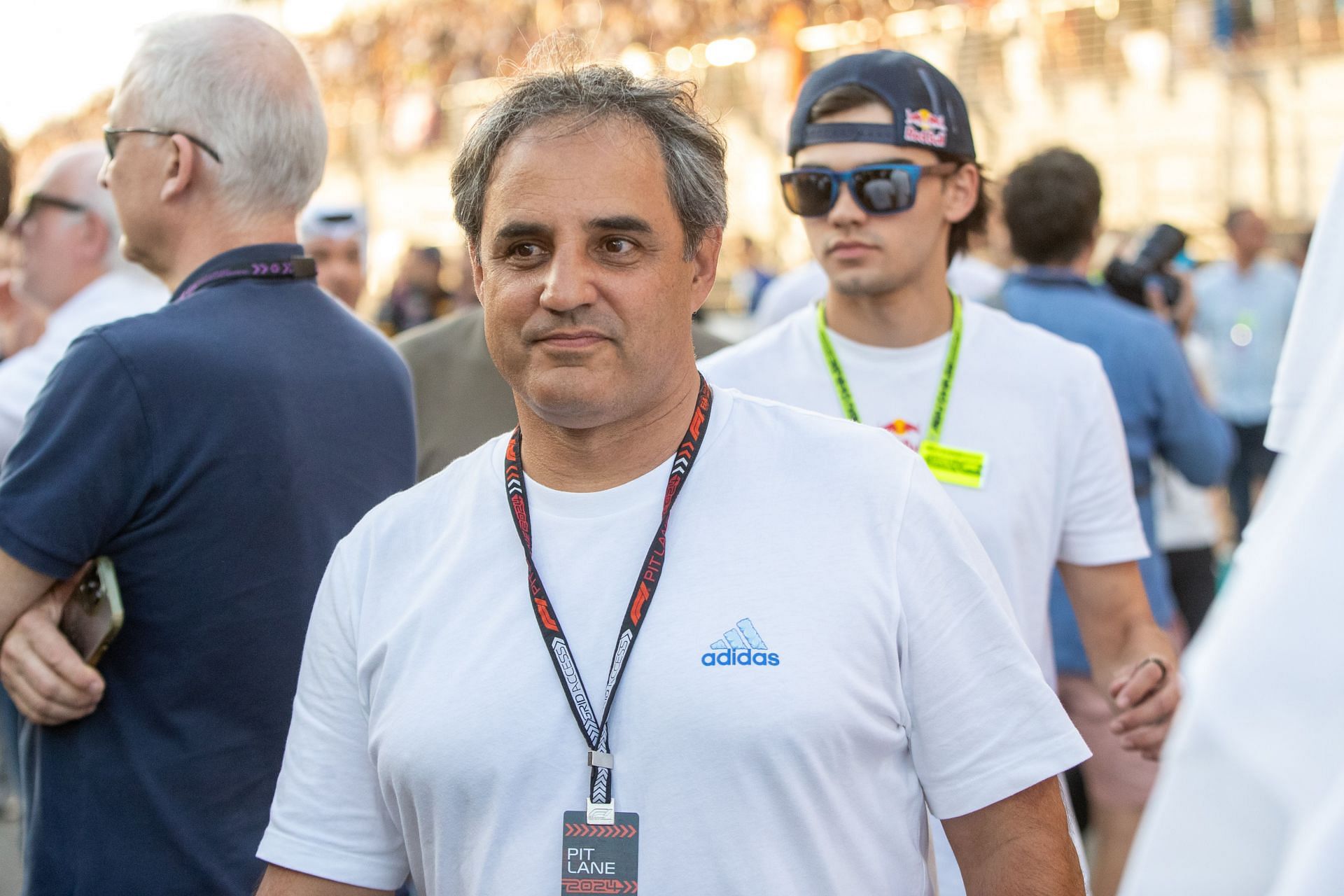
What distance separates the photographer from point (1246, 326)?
10.0 metres

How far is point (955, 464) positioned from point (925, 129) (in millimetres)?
831

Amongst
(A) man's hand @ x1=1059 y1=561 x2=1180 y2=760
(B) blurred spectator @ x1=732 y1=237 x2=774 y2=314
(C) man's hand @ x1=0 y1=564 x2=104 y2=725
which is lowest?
(B) blurred spectator @ x1=732 y1=237 x2=774 y2=314

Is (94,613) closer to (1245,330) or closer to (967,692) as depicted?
(967,692)

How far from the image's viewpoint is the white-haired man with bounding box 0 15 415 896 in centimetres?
233

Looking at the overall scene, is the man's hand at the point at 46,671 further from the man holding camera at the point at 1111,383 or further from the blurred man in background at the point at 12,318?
the blurred man in background at the point at 12,318

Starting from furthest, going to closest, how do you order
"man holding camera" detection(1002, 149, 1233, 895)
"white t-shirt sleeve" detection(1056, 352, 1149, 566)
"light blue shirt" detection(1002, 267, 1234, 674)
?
1. "light blue shirt" detection(1002, 267, 1234, 674)
2. "man holding camera" detection(1002, 149, 1233, 895)
3. "white t-shirt sleeve" detection(1056, 352, 1149, 566)

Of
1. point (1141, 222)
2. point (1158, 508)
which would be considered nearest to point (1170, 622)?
point (1158, 508)

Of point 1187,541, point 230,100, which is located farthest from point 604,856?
point 1187,541

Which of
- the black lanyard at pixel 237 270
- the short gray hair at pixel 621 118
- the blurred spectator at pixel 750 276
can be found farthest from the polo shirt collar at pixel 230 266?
the blurred spectator at pixel 750 276

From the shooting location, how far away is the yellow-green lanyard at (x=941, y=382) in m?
2.96

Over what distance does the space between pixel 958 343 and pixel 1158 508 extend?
2.55 meters

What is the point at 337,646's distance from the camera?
1.99 m

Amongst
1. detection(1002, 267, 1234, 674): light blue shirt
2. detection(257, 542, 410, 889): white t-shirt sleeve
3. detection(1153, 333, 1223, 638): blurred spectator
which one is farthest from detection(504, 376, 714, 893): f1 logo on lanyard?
detection(1153, 333, 1223, 638): blurred spectator

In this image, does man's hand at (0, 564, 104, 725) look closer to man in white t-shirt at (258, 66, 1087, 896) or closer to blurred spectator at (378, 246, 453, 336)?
man in white t-shirt at (258, 66, 1087, 896)
